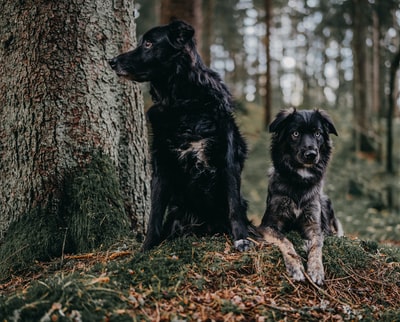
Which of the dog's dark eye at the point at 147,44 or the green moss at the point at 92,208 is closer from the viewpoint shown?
the green moss at the point at 92,208

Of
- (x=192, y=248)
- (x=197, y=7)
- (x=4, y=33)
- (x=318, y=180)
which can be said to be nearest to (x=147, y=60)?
(x=4, y=33)

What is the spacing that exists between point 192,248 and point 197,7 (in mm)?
6253

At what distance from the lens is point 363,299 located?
3.63 metres

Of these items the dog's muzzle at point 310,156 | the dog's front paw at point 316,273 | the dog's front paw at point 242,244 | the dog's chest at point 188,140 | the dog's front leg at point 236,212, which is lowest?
the dog's front paw at point 316,273

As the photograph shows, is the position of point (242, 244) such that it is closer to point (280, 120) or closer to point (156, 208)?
point (156, 208)

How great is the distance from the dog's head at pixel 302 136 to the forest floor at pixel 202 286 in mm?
836

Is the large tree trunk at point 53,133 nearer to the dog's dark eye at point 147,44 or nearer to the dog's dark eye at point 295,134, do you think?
the dog's dark eye at point 147,44

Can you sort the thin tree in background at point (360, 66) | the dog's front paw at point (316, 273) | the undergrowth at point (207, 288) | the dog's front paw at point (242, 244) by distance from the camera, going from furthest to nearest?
the thin tree in background at point (360, 66) → the dog's front paw at point (242, 244) → the dog's front paw at point (316, 273) → the undergrowth at point (207, 288)

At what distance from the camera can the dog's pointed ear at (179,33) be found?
426cm

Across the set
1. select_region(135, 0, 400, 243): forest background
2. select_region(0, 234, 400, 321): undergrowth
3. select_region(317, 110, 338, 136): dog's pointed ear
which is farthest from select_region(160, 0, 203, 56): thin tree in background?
select_region(0, 234, 400, 321): undergrowth

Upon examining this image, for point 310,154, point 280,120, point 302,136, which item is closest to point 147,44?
point 280,120

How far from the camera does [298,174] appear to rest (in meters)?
4.58

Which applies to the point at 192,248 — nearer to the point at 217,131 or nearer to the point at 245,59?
the point at 217,131

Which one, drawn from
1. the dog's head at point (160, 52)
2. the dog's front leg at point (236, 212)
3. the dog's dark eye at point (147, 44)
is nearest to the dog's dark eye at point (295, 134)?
the dog's front leg at point (236, 212)
